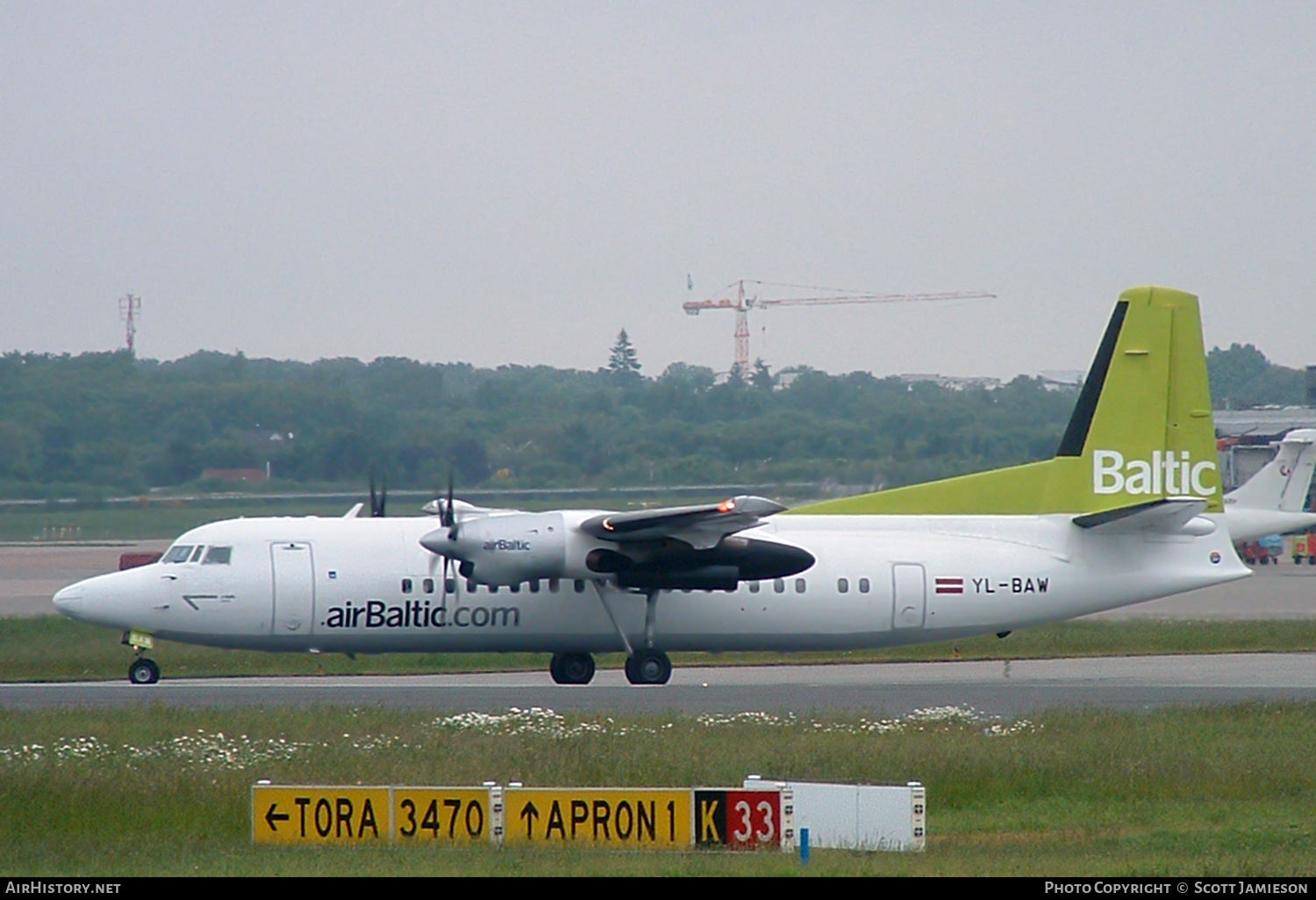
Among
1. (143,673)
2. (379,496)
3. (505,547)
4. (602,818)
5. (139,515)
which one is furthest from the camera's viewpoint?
(139,515)

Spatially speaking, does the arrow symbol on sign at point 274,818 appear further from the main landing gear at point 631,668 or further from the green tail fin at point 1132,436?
the green tail fin at point 1132,436

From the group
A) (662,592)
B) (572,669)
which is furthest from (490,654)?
(662,592)

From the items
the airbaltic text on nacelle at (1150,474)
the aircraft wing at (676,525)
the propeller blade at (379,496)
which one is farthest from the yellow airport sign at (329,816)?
the airbaltic text on nacelle at (1150,474)

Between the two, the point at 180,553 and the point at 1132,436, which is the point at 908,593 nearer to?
the point at 1132,436

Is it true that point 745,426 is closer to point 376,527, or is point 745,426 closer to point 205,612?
point 376,527

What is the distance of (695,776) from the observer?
12.7 meters

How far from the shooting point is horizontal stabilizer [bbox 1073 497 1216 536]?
20391 millimetres

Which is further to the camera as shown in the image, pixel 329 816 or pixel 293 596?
pixel 293 596

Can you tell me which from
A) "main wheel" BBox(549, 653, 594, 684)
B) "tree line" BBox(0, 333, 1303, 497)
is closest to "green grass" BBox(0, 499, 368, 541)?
"tree line" BBox(0, 333, 1303, 497)

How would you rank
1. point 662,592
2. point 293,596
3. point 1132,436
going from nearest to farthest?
point 293,596, point 662,592, point 1132,436

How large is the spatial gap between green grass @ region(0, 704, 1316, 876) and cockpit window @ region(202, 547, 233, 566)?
11.4ft

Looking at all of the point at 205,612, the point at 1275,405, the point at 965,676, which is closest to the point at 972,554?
the point at 965,676

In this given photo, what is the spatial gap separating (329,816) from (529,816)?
128 cm

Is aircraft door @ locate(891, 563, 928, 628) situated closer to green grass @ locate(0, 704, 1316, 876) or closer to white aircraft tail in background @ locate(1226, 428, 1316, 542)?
green grass @ locate(0, 704, 1316, 876)
